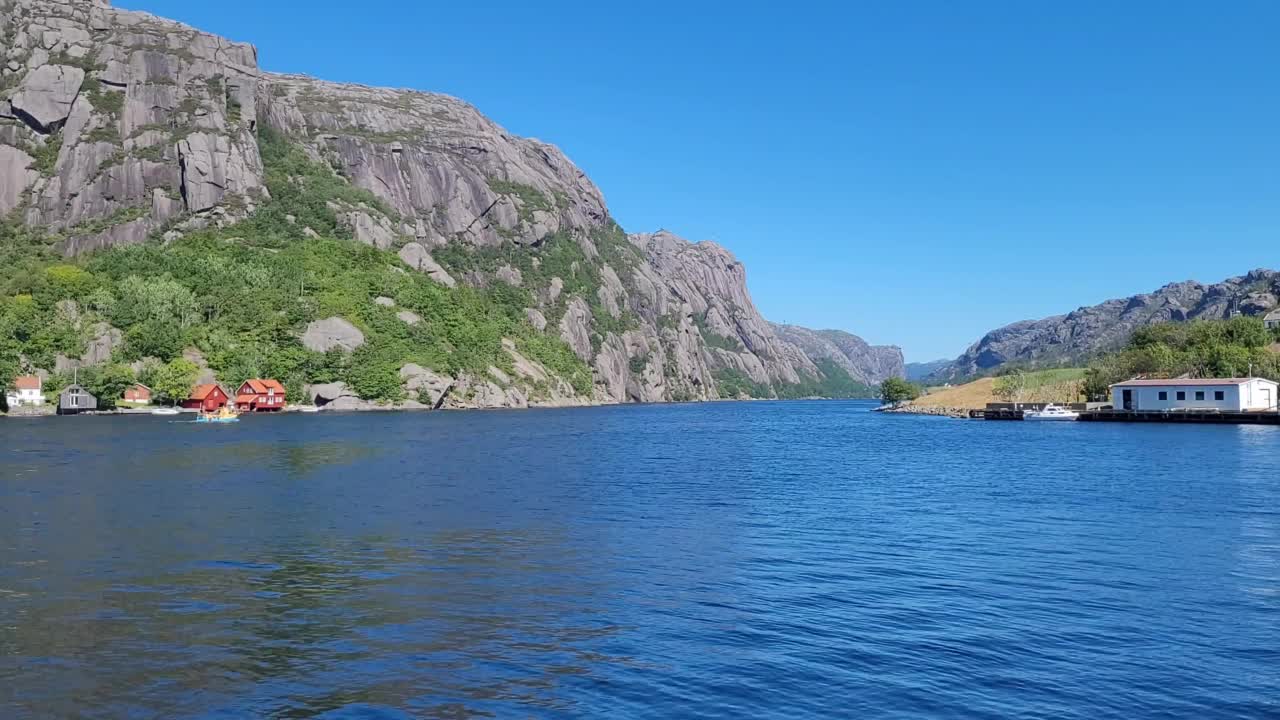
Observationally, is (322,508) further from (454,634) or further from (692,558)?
(454,634)

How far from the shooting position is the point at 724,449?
360 ft

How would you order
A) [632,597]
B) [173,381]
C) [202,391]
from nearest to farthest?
[632,597], [202,391], [173,381]

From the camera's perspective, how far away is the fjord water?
2084cm

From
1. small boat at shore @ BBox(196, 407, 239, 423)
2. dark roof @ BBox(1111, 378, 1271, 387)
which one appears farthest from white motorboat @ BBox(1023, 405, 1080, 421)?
small boat at shore @ BBox(196, 407, 239, 423)

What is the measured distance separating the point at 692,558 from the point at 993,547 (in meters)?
13.7

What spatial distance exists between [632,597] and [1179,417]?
16918 cm

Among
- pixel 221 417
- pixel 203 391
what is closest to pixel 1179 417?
pixel 221 417

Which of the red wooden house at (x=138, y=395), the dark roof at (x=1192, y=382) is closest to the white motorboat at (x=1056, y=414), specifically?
the dark roof at (x=1192, y=382)

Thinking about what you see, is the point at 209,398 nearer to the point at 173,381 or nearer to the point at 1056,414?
the point at 173,381

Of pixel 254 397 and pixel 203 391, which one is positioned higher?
pixel 203 391

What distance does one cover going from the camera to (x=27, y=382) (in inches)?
7205

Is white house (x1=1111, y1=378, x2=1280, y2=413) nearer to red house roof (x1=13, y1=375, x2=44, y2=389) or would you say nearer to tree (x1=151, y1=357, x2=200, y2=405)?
tree (x1=151, y1=357, x2=200, y2=405)

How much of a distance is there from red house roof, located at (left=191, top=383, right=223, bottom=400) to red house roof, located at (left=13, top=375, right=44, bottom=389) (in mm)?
27727

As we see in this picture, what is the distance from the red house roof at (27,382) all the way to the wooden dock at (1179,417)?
20616cm
